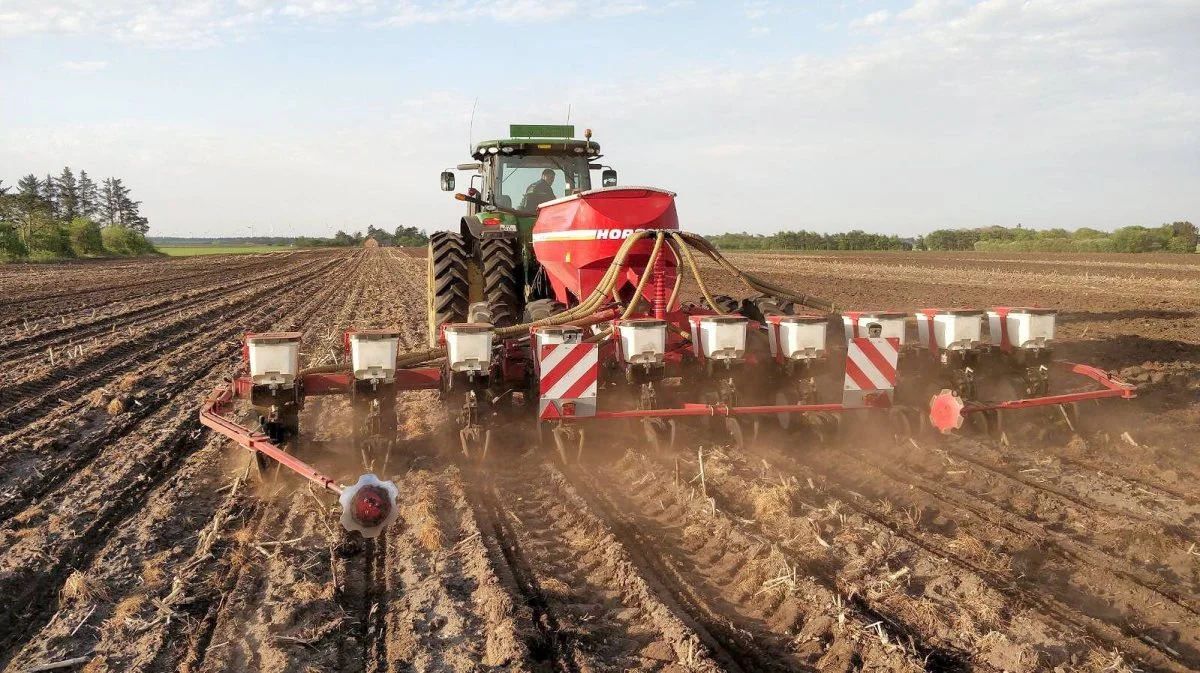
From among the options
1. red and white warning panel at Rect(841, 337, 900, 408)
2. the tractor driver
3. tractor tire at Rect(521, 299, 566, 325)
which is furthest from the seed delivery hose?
the tractor driver


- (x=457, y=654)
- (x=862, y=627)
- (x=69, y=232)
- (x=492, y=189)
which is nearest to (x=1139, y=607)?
(x=862, y=627)

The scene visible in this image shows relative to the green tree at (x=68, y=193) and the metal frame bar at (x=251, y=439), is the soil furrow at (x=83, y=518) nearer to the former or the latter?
the metal frame bar at (x=251, y=439)

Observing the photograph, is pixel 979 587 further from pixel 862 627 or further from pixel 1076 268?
pixel 1076 268

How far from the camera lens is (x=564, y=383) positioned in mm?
5781

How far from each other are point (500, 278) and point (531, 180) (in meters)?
2.18

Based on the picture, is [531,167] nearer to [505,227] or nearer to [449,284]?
[505,227]

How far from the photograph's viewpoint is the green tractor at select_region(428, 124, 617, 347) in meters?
8.07

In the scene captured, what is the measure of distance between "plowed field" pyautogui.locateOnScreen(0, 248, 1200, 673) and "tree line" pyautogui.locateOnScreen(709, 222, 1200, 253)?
4816 cm

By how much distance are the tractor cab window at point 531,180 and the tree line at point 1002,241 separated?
48879 mm

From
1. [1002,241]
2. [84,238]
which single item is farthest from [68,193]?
[1002,241]

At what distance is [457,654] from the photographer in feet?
10.4

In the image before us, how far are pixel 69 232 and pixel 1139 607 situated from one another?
166ft

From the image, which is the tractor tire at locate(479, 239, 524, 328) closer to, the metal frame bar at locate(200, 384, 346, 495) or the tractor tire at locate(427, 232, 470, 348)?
the tractor tire at locate(427, 232, 470, 348)

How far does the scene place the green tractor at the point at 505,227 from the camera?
8.07 metres
